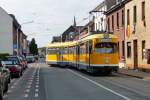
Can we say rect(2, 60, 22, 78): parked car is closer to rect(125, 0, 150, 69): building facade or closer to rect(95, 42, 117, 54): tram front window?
rect(95, 42, 117, 54): tram front window

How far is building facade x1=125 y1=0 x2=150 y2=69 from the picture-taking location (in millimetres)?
42750

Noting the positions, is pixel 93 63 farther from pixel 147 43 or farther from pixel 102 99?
pixel 102 99

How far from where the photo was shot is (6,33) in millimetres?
98375

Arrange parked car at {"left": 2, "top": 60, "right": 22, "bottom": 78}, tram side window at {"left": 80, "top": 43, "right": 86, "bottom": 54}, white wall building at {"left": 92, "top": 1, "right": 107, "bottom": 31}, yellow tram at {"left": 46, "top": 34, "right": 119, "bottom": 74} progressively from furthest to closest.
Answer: white wall building at {"left": 92, "top": 1, "right": 107, "bottom": 31} < tram side window at {"left": 80, "top": 43, "right": 86, "bottom": 54} < yellow tram at {"left": 46, "top": 34, "right": 119, "bottom": 74} < parked car at {"left": 2, "top": 60, "right": 22, "bottom": 78}

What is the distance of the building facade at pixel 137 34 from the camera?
140 feet

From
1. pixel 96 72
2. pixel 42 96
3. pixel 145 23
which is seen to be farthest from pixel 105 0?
pixel 42 96

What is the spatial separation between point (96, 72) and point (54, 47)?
26.5 meters

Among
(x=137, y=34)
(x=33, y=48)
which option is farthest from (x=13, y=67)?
(x=33, y=48)

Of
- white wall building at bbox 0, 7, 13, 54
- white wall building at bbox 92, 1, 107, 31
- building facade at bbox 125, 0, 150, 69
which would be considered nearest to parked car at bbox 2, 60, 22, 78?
building facade at bbox 125, 0, 150, 69

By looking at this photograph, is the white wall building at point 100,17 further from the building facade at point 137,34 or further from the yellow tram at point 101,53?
the yellow tram at point 101,53

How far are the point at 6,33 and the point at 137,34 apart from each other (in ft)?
181

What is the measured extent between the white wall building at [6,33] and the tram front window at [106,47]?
59.3 metres

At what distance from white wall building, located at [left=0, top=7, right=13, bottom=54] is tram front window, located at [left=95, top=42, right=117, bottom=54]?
195ft

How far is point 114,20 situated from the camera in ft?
195
